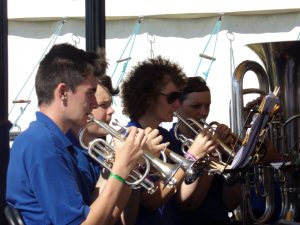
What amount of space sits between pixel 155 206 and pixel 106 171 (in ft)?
1.40

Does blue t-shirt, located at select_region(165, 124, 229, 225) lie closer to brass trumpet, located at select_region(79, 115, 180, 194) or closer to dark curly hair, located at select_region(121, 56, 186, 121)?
dark curly hair, located at select_region(121, 56, 186, 121)

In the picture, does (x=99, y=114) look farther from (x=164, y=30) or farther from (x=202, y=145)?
(x=164, y=30)

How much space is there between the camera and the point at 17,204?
250 cm

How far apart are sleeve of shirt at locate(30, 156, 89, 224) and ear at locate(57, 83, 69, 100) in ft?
0.85

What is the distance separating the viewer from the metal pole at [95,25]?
3.99 m

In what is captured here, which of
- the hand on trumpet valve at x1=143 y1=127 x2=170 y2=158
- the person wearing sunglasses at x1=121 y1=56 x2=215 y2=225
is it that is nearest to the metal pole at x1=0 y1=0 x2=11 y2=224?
the hand on trumpet valve at x1=143 y1=127 x2=170 y2=158

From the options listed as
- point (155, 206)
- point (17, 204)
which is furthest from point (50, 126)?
point (155, 206)

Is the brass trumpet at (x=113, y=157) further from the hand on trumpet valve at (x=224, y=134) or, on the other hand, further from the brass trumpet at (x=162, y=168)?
the hand on trumpet valve at (x=224, y=134)

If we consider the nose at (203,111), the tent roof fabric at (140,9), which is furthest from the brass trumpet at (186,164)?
the tent roof fabric at (140,9)

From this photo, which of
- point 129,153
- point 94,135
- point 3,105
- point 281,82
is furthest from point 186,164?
point 281,82

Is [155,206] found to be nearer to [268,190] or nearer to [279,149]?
[268,190]

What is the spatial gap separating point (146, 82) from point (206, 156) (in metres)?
0.50

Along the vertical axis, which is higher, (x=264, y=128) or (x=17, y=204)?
(x=264, y=128)

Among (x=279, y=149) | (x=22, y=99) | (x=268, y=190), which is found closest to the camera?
(x=268, y=190)
